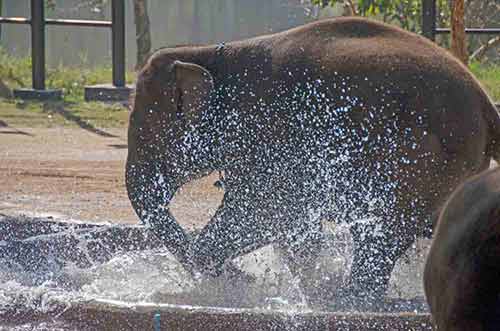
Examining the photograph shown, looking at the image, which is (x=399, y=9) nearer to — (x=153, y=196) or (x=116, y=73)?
(x=116, y=73)

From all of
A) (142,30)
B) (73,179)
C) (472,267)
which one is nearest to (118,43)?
(142,30)

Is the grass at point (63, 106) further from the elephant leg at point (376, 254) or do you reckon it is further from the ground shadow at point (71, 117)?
the elephant leg at point (376, 254)

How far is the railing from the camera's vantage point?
13.3 metres

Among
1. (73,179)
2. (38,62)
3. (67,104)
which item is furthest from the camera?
(38,62)

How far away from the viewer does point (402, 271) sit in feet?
17.6

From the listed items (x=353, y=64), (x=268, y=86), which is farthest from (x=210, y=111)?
(x=353, y=64)

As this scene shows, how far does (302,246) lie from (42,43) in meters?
8.62

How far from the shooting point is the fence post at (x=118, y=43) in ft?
43.9

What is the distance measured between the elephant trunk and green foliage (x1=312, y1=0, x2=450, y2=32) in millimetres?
8543

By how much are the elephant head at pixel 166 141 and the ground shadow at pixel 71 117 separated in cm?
531

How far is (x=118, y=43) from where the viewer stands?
13.5 metres

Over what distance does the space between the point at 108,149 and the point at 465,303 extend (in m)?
8.69

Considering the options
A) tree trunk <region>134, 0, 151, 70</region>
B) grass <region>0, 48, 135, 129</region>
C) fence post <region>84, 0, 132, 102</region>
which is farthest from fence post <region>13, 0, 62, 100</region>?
tree trunk <region>134, 0, 151, 70</region>

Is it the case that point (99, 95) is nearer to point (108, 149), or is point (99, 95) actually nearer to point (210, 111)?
point (108, 149)
